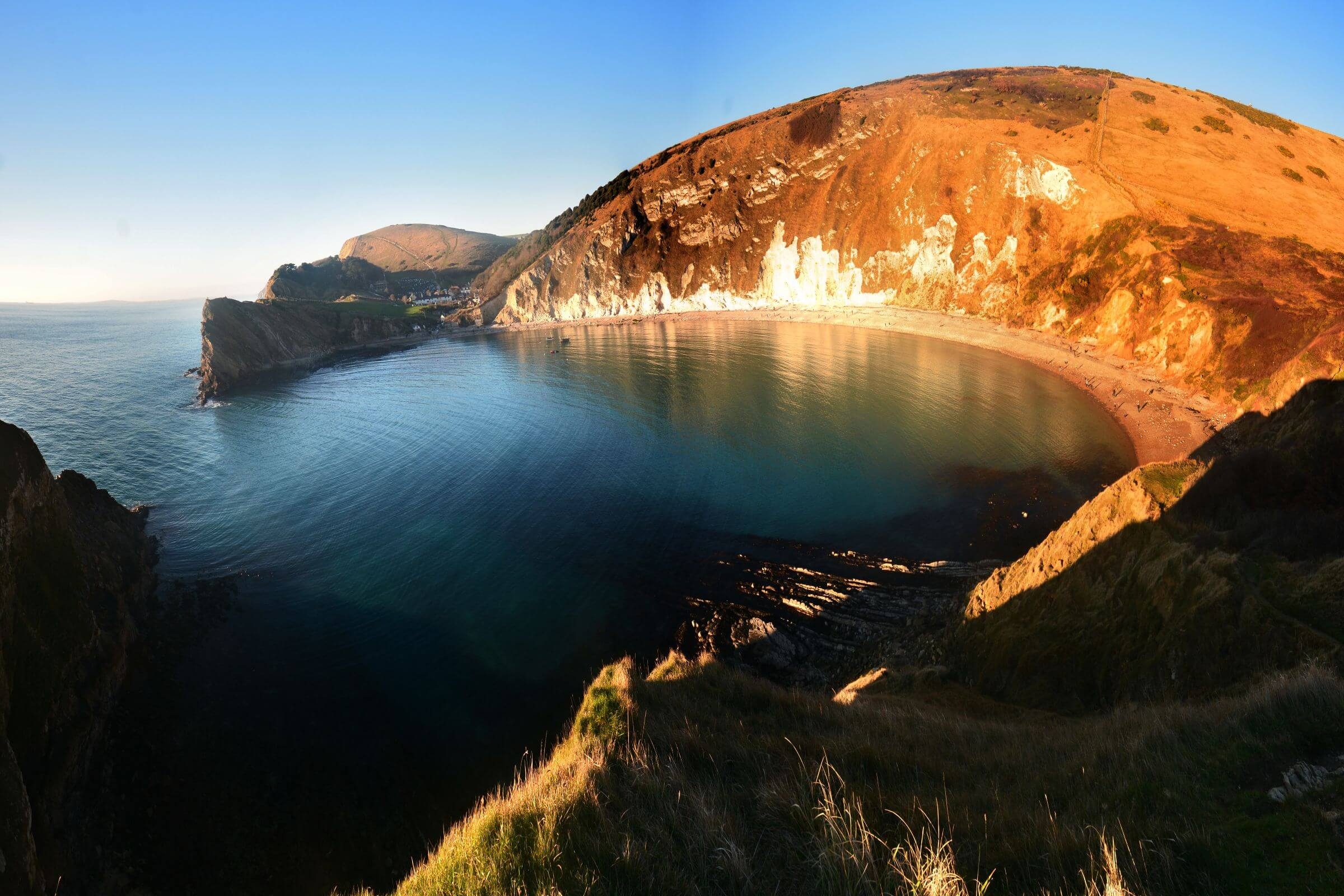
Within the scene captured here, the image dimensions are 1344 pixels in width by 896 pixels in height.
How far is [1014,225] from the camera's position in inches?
2411

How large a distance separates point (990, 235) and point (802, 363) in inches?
1199

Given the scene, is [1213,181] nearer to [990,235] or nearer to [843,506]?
[990,235]

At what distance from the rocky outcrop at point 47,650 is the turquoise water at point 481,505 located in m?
2.12

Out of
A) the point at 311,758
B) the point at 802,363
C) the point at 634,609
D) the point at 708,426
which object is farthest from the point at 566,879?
the point at 802,363

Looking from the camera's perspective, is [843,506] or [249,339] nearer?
[843,506]

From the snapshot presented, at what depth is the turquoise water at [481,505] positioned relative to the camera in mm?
15195

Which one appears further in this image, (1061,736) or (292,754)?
(292,754)

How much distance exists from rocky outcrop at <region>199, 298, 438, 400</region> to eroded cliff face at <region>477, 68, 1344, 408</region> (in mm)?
23574

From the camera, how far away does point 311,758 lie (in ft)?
46.1

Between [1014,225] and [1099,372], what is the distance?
27348mm

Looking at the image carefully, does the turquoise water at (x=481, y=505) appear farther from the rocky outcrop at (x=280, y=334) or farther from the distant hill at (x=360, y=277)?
the distant hill at (x=360, y=277)

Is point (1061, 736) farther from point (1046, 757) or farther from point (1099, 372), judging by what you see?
point (1099, 372)

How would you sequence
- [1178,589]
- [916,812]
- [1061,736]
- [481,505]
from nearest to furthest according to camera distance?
[916,812] → [1061,736] → [1178,589] → [481,505]

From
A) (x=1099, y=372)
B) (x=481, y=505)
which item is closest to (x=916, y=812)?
(x=481, y=505)
